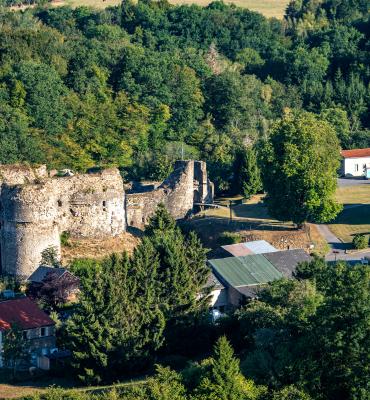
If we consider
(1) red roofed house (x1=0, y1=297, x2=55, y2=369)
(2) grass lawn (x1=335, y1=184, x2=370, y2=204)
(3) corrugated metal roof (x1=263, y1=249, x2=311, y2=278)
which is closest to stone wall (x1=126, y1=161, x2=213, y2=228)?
(2) grass lawn (x1=335, y1=184, x2=370, y2=204)

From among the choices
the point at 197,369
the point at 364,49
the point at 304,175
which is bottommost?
the point at 197,369

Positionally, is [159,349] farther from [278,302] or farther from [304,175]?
[304,175]

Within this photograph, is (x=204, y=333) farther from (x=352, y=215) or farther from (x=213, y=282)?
(x=352, y=215)

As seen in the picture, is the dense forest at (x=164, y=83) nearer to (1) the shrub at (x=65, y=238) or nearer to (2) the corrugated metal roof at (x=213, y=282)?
(1) the shrub at (x=65, y=238)

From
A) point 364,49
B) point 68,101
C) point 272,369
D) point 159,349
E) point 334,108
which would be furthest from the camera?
point 364,49

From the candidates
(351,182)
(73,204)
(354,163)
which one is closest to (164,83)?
(354,163)

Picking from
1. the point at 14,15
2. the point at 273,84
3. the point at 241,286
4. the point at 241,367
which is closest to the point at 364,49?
the point at 273,84
